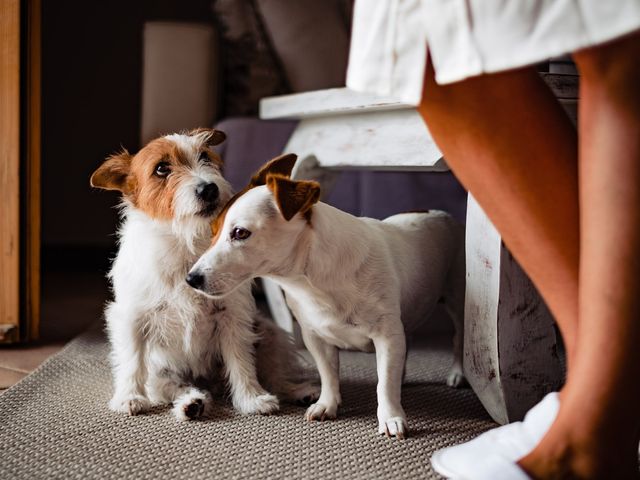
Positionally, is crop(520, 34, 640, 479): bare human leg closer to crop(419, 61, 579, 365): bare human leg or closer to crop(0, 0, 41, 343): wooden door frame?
crop(419, 61, 579, 365): bare human leg

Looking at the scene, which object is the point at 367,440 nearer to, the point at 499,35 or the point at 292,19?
the point at 499,35

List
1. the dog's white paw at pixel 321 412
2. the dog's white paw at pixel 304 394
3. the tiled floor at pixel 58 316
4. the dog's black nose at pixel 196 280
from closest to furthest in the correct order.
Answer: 1. the dog's black nose at pixel 196 280
2. the dog's white paw at pixel 321 412
3. the dog's white paw at pixel 304 394
4. the tiled floor at pixel 58 316

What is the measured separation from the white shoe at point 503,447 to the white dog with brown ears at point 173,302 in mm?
601

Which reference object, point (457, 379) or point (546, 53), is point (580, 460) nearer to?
point (546, 53)

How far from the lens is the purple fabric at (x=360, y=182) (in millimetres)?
2102

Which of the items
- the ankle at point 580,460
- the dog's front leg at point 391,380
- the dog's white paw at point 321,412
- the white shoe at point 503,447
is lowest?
the dog's white paw at point 321,412

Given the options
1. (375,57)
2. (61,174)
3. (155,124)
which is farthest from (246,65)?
(375,57)

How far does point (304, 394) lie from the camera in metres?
1.48

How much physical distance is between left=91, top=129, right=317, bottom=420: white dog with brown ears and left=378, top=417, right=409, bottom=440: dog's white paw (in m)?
0.25

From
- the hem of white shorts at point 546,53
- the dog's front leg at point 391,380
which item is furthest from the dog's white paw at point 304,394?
the hem of white shorts at point 546,53

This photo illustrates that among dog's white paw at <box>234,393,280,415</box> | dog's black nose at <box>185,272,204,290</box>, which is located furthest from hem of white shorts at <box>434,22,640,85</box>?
dog's white paw at <box>234,393,280,415</box>

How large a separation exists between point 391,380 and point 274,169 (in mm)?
460

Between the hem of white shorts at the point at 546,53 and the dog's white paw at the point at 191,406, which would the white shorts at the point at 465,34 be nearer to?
the hem of white shorts at the point at 546,53

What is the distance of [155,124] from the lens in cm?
256
